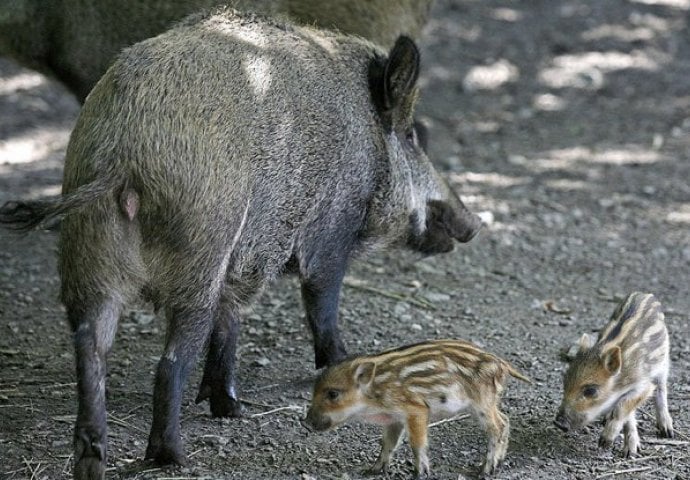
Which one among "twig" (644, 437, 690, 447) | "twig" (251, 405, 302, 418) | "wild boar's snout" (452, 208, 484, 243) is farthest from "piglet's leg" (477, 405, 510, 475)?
"wild boar's snout" (452, 208, 484, 243)

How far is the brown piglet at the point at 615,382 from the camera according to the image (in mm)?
4379

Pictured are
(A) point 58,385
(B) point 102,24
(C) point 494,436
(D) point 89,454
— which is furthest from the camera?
(B) point 102,24

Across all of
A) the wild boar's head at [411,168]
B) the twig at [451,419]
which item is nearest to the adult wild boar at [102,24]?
the wild boar's head at [411,168]

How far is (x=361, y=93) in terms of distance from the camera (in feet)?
16.9

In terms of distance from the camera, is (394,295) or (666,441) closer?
(666,441)

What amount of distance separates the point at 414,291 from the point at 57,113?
13.7ft

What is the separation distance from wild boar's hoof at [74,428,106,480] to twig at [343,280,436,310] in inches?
100

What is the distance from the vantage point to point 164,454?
13.6 feet

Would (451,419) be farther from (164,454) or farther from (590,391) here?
(164,454)

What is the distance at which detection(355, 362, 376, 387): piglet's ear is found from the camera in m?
4.09

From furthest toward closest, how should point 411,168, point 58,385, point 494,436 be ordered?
point 411,168, point 58,385, point 494,436

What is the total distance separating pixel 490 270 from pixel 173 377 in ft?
10.0

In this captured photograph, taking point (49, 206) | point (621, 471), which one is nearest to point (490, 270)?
point (621, 471)

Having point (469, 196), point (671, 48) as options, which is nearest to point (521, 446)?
point (469, 196)
